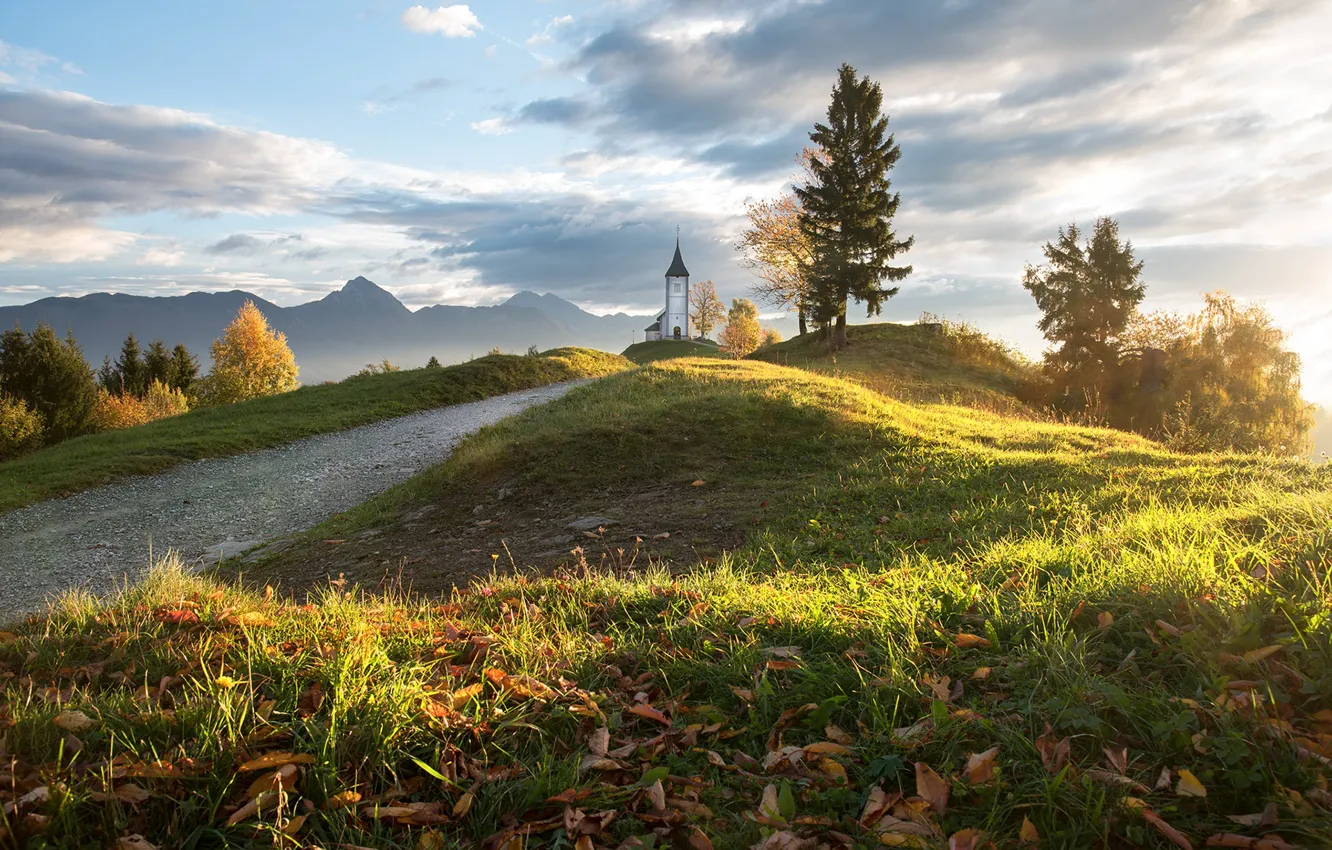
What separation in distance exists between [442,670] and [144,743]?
1.04 meters

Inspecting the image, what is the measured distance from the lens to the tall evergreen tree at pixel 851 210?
28938mm

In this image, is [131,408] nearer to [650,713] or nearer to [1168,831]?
[650,713]

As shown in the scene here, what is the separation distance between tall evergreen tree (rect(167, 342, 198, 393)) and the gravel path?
39.4m

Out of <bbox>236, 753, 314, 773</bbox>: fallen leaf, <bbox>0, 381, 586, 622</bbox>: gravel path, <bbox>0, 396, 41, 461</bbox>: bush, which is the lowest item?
<bbox>0, 381, 586, 622</bbox>: gravel path

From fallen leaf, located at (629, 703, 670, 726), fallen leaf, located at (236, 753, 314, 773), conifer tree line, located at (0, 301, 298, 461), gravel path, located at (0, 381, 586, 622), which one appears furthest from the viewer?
conifer tree line, located at (0, 301, 298, 461)

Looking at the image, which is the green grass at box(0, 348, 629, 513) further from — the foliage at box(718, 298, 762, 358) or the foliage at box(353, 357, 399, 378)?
the foliage at box(718, 298, 762, 358)

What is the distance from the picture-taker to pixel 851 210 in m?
28.7

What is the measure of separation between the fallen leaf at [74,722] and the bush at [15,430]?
28.2 metres

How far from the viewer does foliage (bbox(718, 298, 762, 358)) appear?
55.0 meters

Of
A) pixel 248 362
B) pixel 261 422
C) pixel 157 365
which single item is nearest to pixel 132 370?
pixel 157 365

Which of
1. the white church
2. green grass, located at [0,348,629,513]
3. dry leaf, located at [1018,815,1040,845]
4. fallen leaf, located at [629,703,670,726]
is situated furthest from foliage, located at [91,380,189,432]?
the white church

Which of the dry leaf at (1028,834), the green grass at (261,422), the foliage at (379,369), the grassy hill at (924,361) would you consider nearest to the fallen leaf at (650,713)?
the dry leaf at (1028,834)

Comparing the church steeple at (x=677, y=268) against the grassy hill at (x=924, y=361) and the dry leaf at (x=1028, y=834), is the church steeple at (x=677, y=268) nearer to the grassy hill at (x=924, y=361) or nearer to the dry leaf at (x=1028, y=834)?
the grassy hill at (x=924, y=361)

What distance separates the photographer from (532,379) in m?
23.7
